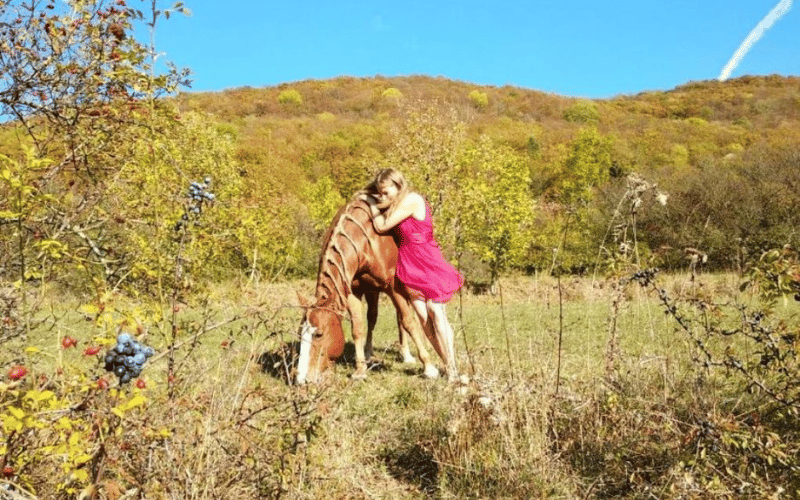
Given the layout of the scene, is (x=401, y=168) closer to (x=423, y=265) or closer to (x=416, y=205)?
(x=416, y=205)

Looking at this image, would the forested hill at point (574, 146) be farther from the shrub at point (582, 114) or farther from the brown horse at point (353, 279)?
the brown horse at point (353, 279)

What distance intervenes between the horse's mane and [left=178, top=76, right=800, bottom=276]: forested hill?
2131mm

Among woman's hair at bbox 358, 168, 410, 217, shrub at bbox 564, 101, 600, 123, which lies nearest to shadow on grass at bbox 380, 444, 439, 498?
woman's hair at bbox 358, 168, 410, 217

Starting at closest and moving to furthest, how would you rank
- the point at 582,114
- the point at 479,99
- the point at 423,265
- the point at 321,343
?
1. the point at 321,343
2. the point at 423,265
3. the point at 582,114
4. the point at 479,99

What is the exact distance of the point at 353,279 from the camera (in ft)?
23.6

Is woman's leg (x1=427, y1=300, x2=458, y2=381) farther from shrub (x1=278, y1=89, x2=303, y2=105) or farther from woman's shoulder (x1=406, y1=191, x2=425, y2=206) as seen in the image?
shrub (x1=278, y1=89, x2=303, y2=105)

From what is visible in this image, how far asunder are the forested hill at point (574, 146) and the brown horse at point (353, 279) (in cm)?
216

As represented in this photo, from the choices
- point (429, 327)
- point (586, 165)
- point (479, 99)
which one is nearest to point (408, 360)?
point (429, 327)

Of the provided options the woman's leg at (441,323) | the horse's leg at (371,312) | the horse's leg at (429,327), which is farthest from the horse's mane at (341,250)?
the horse's leg at (371,312)

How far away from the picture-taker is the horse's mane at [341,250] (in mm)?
6508

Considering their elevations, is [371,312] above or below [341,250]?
below

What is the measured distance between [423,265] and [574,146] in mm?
35426

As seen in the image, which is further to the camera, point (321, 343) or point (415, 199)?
point (415, 199)

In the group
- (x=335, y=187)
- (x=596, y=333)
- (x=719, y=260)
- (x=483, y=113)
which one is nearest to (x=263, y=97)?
(x=483, y=113)
